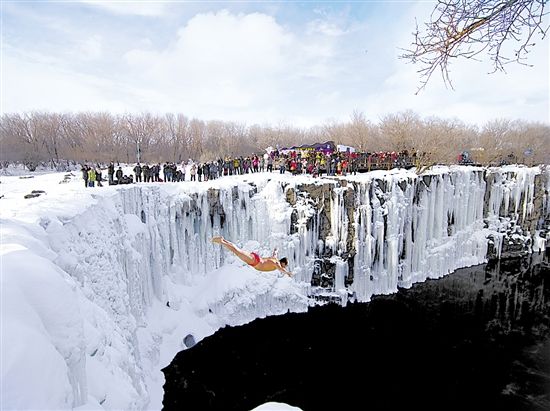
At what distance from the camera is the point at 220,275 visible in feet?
45.7

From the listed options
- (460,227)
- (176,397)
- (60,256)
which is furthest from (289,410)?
(460,227)

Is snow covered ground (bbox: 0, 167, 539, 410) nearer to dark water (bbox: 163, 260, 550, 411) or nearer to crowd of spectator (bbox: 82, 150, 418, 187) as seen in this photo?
dark water (bbox: 163, 260, 550, 411)

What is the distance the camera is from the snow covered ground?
265cm

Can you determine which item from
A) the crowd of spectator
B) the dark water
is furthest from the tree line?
the dark water

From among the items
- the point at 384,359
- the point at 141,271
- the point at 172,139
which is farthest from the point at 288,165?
the point at 172,139

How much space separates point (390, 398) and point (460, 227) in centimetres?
1291

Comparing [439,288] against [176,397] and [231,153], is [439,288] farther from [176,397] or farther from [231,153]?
[231,153]

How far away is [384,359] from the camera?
11031mm

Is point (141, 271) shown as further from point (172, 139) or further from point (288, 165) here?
point (172, 139)

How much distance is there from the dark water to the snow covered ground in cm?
104

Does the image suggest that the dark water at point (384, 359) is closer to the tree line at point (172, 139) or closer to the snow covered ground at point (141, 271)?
the snow covered ground at point (141, 271)

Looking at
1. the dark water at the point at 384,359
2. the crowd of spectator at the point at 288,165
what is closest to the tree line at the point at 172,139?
the crowd of spectator at the point at 288,165

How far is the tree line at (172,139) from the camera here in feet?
90.9

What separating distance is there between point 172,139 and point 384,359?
30.3 m
